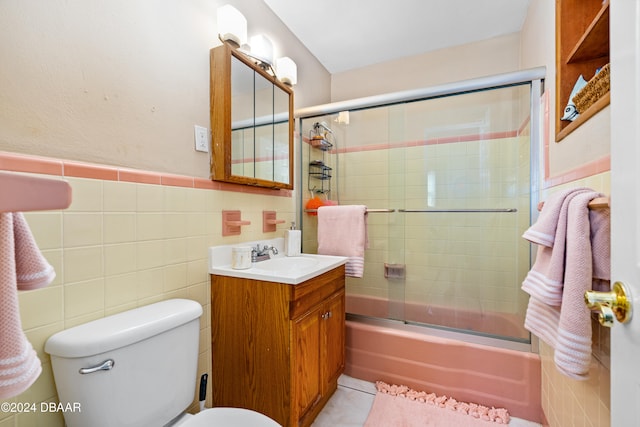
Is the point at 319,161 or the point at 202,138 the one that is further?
the point at 319,161

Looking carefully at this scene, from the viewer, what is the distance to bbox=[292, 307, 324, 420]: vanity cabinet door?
3.88 feet

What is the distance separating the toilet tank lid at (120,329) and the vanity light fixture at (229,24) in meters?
1.25

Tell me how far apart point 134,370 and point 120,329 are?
0.44 ft

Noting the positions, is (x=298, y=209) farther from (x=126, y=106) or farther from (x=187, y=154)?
(x=126, y=106)

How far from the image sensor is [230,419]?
95cm

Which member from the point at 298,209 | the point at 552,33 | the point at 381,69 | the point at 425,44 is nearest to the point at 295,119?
the point at 298,209

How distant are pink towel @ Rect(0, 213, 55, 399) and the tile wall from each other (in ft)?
1.66

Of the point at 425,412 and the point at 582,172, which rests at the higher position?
the point at 582,172

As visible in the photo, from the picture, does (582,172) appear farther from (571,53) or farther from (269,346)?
(269,346)

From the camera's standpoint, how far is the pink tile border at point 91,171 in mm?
745

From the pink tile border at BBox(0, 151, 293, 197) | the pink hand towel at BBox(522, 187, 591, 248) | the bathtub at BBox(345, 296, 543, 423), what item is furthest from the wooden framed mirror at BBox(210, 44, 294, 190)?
the pink hand towel at BBox(522, 187, 591, 248)

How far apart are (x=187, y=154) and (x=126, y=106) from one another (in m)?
0.28

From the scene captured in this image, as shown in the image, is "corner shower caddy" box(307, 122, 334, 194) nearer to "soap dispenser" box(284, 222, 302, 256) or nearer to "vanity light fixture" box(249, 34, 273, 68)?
"soap dispenser" box(284, 222, 302, 256)

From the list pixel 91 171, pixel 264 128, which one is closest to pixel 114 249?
pixel 91 171
